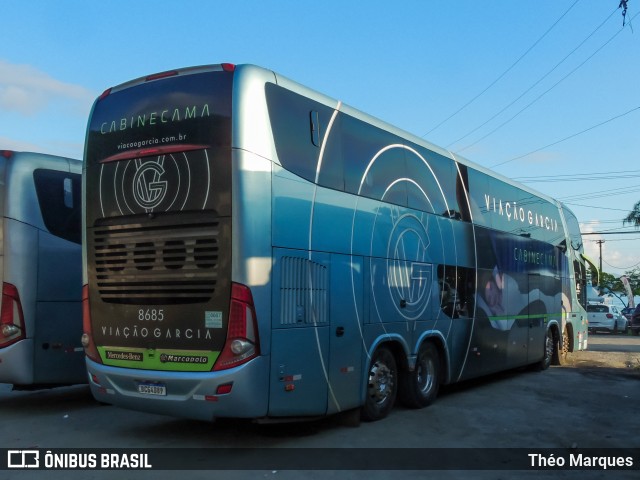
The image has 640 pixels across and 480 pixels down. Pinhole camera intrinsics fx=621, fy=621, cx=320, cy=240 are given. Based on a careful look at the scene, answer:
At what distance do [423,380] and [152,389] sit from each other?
456cm

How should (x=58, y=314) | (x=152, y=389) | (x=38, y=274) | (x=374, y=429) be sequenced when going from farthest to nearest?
(x=58, y=314), (x=38, y=274), (x=374, y=429), (x=152, y=389)

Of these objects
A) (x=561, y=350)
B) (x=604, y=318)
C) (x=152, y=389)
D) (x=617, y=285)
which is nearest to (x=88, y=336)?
(x=152, y=389)

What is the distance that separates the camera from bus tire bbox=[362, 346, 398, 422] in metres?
8.27

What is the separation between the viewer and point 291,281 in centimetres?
681

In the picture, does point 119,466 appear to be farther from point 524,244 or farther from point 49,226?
point 524,244

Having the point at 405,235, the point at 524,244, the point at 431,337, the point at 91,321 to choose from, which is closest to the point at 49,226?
the point at 91,321

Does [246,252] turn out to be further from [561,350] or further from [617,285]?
[617,285]

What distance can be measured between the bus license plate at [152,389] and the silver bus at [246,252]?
19 mm

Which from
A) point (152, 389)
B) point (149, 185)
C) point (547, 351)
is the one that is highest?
point (149, 185)

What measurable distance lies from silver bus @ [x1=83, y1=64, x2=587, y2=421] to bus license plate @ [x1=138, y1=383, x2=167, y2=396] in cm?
2

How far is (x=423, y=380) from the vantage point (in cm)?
966

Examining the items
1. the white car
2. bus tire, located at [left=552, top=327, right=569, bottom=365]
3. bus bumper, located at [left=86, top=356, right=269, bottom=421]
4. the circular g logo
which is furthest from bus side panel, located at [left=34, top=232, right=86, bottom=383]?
the white car

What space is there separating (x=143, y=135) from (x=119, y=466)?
3.58 m

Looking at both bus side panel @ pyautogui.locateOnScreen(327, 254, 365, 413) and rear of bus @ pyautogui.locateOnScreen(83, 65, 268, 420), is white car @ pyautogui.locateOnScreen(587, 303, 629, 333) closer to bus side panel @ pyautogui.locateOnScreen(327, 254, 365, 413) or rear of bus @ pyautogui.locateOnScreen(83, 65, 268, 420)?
bus side panel @ pyautogui.locateOnScreen(327, 254, 365, 413)
